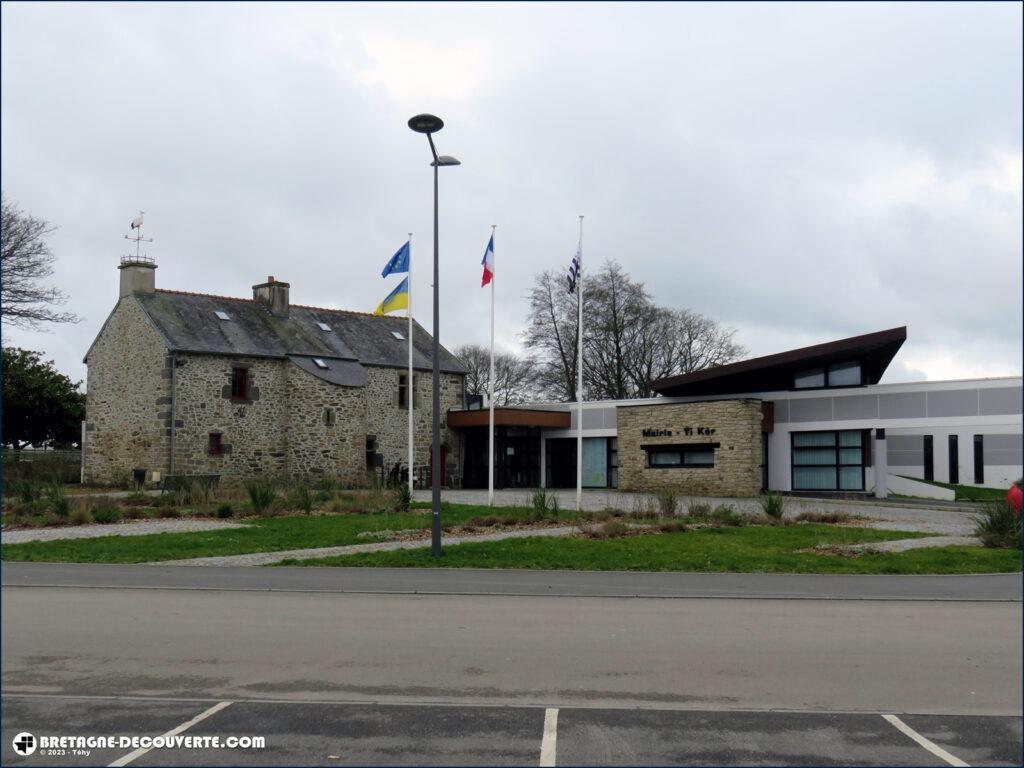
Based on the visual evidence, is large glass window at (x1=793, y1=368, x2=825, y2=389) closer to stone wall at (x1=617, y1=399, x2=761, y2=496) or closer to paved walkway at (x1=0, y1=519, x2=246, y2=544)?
stone wall at (x1=617, y1=399, x2=761, y2=496)

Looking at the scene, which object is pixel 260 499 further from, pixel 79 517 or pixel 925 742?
pixel 925 742

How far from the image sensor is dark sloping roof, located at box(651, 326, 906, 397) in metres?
36.1

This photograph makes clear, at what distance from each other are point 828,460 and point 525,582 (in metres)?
26.1

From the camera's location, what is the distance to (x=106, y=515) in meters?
24.4

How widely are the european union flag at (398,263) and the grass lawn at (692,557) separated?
12.0 m

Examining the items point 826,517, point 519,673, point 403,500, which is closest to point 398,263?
point 403,500

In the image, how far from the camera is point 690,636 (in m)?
10.4

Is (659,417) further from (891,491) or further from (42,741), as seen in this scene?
(42,741)

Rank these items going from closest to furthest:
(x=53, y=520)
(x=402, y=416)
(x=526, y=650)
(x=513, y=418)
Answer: (x=526, y=650)
(x=53, y=520)
(x=513, y=418)
(x=402, y=416)

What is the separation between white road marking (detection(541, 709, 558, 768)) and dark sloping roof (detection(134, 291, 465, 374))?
3701 cm

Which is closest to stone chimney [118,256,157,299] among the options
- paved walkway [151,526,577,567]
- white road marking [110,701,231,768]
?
paved walkway [151,526,577,567]

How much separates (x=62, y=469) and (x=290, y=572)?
3337 cm

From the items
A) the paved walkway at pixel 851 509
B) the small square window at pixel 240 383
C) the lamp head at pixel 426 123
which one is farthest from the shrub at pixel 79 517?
the small square window at pixel 240 383

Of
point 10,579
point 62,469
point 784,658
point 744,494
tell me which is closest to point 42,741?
point 784,658
